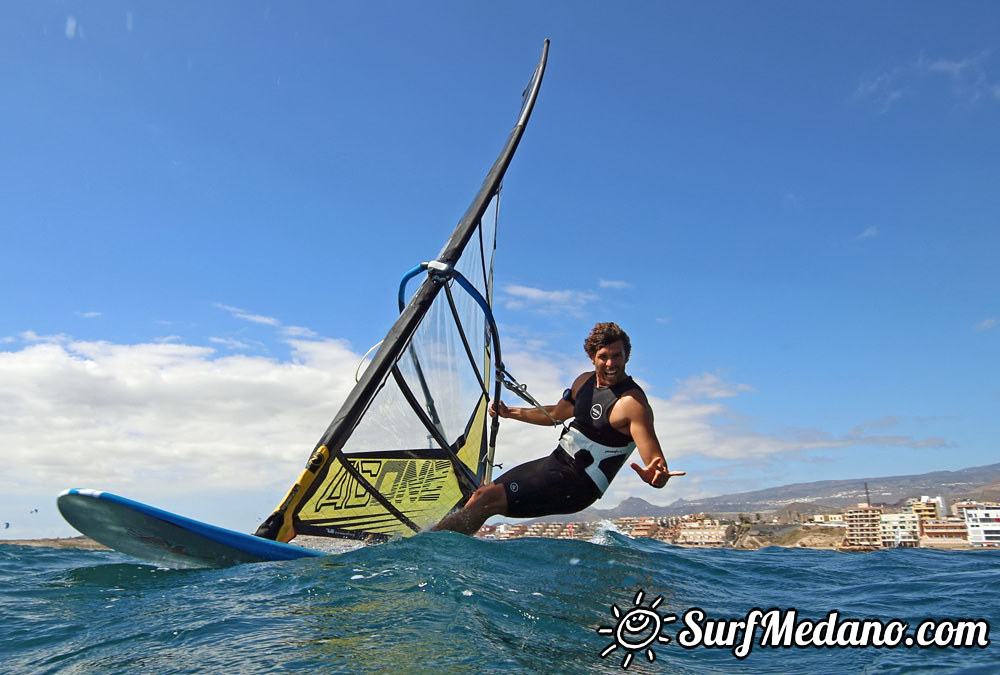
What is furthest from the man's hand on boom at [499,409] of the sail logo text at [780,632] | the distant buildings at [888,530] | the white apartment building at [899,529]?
the white apartment building at [899,529]

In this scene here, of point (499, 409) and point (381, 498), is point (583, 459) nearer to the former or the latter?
point (499, 409)

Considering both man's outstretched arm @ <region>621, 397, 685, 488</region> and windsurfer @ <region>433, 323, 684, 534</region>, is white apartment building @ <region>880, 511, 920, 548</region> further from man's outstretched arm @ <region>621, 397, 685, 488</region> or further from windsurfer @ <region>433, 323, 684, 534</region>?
man's outstretched arm @ <region>621, 397, 685, 488</region>

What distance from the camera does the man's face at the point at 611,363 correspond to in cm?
596

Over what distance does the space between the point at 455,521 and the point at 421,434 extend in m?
1.02

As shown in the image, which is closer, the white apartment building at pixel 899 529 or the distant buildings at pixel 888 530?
the distant buildings at pixel 888 530

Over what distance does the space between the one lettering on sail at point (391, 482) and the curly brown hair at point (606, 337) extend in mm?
2070

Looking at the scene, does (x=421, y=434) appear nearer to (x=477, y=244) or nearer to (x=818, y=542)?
(x=477, y=244)

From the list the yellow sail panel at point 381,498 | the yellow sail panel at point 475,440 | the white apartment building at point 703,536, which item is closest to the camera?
the yellow sail panel at point 381,498

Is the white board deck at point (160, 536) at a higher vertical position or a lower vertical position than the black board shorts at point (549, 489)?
lower

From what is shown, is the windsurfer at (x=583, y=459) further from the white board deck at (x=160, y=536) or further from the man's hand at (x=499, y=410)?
the white board deck at (x=160, y=536)

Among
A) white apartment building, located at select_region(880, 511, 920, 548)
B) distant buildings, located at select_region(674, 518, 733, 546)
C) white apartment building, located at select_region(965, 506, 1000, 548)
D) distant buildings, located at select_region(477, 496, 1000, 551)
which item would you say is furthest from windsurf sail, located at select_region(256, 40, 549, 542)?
white apartment building, located at select_region(880, 511, 920, 548)

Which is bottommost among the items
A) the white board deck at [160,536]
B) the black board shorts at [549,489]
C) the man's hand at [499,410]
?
the white board deck at [160,536]

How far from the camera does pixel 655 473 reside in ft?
16.3

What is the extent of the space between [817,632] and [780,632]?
26cm
